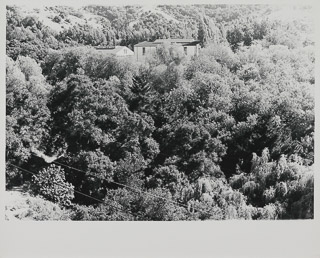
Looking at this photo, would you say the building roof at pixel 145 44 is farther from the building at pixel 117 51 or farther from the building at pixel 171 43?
the building at pixel 117 51

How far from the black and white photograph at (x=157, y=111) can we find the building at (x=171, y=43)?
0.03ft

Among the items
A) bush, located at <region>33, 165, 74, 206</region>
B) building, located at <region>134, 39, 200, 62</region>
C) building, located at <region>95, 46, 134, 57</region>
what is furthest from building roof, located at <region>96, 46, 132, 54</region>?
bush, located at <region>33, 165, 74, 206</region>

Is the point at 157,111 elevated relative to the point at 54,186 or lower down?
elevated

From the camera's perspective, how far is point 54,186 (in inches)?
232

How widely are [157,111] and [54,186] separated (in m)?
1.30

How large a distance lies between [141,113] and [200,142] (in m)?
0.68

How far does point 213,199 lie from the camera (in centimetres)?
580

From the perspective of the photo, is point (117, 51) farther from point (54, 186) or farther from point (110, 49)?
point (54, 186)

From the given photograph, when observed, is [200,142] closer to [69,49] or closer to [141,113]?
[141,113]

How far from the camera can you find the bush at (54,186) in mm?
5883

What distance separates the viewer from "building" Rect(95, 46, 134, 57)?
19.5ft

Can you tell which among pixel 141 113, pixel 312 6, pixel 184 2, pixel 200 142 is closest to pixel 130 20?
pixel 184 2

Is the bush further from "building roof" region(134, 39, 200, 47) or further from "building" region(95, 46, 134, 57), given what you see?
"building roof" region(134, 39, 200, 47)

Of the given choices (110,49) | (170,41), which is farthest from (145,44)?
(110,49)
